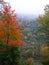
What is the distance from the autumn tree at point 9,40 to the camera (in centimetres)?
1845

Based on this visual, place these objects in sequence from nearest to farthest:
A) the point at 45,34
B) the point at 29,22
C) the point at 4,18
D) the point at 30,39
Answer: the point at 45,34 < the point at 4,18 < the point at 30,39 < the point at 29,22

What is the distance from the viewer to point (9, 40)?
61.6ft

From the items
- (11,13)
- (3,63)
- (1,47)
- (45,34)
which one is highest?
(11,13)

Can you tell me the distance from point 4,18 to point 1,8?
146 cm

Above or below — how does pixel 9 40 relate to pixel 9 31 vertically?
below

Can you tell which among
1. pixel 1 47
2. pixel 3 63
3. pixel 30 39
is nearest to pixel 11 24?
pixel 1 47

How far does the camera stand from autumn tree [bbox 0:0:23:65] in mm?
18453

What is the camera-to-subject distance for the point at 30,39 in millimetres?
26688

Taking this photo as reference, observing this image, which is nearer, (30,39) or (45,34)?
(45,34)

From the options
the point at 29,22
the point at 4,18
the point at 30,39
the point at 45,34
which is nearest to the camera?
the point at 45,34

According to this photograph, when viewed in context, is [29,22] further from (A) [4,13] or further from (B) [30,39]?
(A) [4,13]

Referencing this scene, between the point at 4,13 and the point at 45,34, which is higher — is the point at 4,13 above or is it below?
above

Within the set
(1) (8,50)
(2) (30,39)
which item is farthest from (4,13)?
(2) (30,39)

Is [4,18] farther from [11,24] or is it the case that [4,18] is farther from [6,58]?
[6,58]
